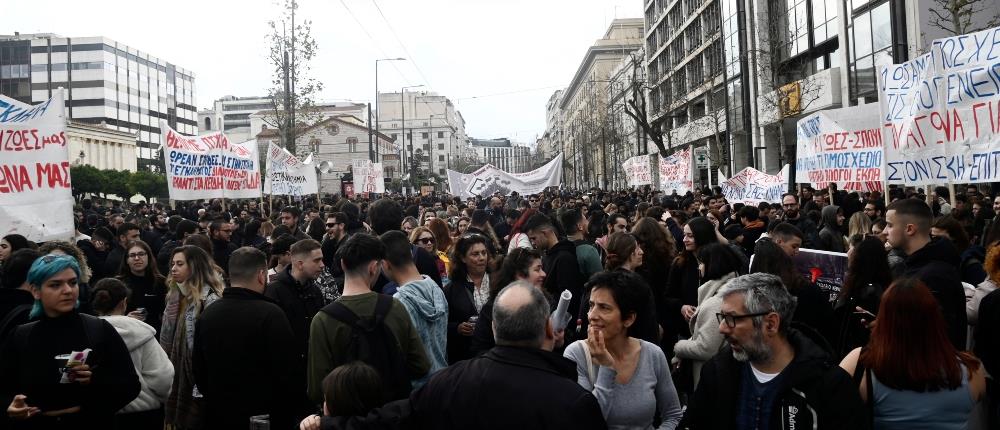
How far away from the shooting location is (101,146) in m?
81.0

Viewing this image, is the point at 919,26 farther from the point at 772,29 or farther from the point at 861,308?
the point at 861,308

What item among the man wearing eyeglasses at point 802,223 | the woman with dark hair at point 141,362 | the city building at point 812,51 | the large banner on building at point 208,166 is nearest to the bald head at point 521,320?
the woman with dark hair at point 141,362

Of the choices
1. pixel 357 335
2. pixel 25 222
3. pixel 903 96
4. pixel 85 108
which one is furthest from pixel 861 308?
pixel 85 108

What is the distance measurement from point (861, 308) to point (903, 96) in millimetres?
5257

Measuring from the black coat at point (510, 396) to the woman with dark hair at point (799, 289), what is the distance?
2.63 metres

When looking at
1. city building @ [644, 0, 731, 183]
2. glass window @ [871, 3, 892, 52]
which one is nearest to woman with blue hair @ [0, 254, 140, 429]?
glass window @ [871, 3, 892, 52]

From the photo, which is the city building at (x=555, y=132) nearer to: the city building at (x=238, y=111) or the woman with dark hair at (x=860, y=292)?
the city building at (x=238, y=111)

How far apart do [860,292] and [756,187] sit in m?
10.8

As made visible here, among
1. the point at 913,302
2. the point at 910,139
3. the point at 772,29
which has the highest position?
the point at 772,29

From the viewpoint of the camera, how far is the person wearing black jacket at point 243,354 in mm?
4715

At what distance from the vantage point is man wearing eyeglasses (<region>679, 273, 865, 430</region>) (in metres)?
3.06

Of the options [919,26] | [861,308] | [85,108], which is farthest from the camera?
[85,108]

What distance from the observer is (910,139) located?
29.0 ft

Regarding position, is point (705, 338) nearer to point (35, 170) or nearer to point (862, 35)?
point (35, 170)
